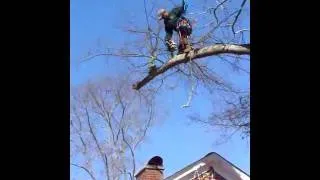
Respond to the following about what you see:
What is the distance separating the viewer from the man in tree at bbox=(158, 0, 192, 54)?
7.76 metres

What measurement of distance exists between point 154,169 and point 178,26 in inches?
243

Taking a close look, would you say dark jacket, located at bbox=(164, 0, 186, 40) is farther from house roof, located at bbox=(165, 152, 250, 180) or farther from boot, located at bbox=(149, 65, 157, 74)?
house roof, located at bbox=(165, 152, 250, 180)

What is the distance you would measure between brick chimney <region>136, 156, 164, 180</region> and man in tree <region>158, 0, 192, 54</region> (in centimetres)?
577

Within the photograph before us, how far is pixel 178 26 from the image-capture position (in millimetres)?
7766

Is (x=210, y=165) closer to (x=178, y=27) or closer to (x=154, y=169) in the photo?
(x=154, y=169)

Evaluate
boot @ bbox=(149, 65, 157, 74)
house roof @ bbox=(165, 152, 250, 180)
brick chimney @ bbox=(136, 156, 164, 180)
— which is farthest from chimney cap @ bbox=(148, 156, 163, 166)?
boot @ bbox=(149, 65, 157, 74)

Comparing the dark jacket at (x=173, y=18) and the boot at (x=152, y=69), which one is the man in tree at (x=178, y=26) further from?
the boot at (x=152, y=69)

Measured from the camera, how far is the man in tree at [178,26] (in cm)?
776

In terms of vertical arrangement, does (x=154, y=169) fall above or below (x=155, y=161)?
below

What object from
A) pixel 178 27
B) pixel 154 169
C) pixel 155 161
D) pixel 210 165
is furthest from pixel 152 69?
pixel 154 169
